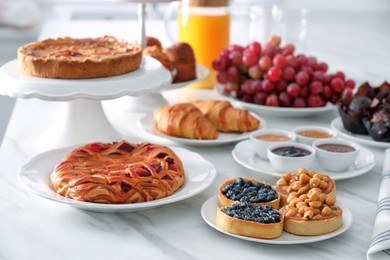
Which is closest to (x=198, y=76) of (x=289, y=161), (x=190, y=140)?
(x=190, y=140)

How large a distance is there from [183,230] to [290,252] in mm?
189

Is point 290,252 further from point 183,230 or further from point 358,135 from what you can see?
point 358,135

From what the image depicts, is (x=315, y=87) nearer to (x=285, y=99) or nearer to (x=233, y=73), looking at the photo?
(x=285, y=99)

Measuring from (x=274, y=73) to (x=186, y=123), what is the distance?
0.33 m

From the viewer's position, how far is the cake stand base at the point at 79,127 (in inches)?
67.1

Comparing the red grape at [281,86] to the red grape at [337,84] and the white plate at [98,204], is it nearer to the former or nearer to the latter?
the red grape at [337,84]

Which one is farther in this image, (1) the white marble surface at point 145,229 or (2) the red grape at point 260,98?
(2) the red grape at point 260,98

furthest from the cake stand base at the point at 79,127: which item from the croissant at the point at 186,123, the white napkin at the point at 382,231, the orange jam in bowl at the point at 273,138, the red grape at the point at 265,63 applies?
the white napkin at the point at 382,231

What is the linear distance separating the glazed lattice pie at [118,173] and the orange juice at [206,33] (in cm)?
79

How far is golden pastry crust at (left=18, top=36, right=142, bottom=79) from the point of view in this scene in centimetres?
158

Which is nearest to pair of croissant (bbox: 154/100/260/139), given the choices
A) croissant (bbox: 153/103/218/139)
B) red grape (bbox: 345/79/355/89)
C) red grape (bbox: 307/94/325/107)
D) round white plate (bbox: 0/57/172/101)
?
croissant (bbox: 153/103/218/139)

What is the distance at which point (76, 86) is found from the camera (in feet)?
5.05

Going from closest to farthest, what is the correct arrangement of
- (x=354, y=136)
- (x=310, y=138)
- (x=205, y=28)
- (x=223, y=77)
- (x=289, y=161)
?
1. (x=289, y=161)
2. (x=310, y=138)
3. (x=354, y=136)
4. (x=223, y=77)
5. (x=205, y=28)

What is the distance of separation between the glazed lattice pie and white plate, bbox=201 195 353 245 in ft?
0.26
